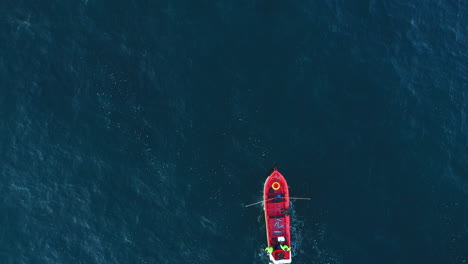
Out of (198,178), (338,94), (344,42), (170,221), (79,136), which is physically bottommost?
(170,221)

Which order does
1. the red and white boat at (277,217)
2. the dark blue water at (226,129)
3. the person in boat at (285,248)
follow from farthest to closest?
the dark blue water at (226,129) → the red and white boat at (277,217) → the person in boat at (285,248)

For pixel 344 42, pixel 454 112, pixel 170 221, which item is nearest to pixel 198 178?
pixel 170 221

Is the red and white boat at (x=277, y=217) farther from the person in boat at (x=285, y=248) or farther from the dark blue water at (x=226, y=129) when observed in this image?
the dark blue water at (x=226, y=129)

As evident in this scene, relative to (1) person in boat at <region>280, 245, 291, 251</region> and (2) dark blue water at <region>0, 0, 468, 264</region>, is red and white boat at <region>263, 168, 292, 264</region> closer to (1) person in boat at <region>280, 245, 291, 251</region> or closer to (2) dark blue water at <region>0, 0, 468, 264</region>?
(1) person in boat at <region>280, 245, 291, 251</region>

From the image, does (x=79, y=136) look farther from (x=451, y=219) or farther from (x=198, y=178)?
(x=451, y=219)

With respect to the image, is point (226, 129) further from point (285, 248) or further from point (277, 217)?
point (285, 248)

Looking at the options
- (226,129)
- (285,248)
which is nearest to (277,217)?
(285,248)

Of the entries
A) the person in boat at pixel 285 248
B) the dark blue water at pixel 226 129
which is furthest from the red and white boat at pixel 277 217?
the dark blue water at pixel 226 129
